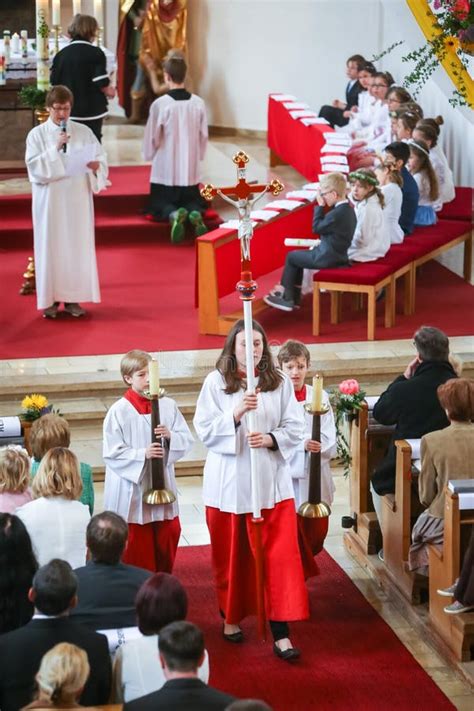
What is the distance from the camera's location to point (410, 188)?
1215 centimetres

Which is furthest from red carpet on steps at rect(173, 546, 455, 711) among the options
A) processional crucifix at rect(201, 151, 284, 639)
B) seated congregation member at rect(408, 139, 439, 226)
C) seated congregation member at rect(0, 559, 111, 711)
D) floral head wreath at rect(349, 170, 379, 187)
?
seated congregation member at rect(408, 139, 439, 226)

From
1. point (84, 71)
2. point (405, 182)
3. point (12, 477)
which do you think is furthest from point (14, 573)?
point (84, 71)

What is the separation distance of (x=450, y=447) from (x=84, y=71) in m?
7.32

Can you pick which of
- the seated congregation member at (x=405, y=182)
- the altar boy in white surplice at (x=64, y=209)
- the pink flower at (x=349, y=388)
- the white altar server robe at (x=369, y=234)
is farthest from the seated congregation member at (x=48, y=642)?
the seated congregation member at (x=405, y=182)

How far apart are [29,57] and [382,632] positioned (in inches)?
350

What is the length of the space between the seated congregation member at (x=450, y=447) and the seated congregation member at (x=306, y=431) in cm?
57

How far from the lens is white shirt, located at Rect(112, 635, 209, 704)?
5.29 meters

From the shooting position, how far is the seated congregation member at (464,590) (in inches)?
264

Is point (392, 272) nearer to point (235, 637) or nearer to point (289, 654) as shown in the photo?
point (235, 637)

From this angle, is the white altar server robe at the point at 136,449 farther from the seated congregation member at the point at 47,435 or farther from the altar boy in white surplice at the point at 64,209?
the altar boy in white surplice at the point at 64,209

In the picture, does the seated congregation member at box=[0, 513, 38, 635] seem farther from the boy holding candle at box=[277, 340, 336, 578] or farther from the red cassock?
the boy holding candle at box=[277, 340, 336, 578]

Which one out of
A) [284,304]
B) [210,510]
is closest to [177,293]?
[284,304]

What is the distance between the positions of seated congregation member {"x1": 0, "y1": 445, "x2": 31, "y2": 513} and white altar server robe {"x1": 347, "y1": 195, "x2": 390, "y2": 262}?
5.16 metres

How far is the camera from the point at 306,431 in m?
7.64
